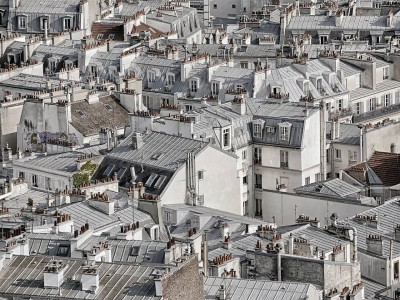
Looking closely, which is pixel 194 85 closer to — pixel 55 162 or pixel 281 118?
pixel 281 118

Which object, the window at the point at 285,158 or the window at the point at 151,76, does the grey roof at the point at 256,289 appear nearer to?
the window at the point at 285,158

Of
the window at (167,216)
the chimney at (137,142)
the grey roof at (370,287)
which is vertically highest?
the chimney at (137,142)

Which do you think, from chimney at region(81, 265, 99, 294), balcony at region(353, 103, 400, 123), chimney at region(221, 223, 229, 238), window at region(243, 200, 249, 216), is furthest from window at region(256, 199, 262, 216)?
chimney at region(81, 265, 99, 294)

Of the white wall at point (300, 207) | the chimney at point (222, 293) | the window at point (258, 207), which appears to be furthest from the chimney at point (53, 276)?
the window at point (258, 207)

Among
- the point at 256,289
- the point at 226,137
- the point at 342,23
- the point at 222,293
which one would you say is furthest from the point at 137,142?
the point at 342,23

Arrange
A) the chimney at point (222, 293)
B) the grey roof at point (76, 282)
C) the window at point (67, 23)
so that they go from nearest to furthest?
the grey roof at point (76, 282) < the chimney at point (222, 293) < the window at point (67, 23)

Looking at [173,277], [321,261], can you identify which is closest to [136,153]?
[321,261]

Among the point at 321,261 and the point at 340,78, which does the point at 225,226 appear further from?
the point at 340,78
